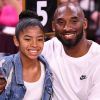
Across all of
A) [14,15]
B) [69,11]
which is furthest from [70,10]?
[14,15]

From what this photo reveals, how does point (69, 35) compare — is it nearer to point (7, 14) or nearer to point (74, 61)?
point (74, 61)

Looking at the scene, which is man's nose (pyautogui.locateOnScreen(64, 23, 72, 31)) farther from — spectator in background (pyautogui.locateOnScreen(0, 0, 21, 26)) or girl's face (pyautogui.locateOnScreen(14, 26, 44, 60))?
spectator in background (pyautogui.locateOnScreen(0, 0, 21, 26))

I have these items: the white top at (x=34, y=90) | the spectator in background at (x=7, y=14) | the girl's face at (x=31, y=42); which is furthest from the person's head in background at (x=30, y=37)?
the spectator in background at (x=7, y=14)

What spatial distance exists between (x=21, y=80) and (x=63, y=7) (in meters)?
0.34

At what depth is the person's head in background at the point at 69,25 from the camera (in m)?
1.71

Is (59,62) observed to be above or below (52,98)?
above

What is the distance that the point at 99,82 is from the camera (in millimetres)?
1724

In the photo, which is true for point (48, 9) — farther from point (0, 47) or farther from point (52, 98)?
point (52, 98)

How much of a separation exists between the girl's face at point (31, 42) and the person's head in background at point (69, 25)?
9 centimetres

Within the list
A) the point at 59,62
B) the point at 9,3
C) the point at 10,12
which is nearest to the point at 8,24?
the point at 10,12

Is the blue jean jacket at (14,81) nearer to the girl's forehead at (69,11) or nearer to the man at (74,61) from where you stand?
the man at (74,61)

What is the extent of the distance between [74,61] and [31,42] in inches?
8.0

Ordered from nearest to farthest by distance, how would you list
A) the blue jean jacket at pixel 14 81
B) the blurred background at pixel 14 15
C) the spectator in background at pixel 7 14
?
the blue jean jacket at pixel 14 81, the blurred background at pixel 14 15, the spectator in background at pixel 7 14

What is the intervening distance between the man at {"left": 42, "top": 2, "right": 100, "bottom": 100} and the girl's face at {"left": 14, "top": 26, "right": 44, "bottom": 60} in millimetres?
100
